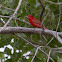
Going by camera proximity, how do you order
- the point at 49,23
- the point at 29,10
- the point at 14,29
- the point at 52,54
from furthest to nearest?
the point at 49,23 < the point at 29,10 < the point at 52,54 < the point at 14,29

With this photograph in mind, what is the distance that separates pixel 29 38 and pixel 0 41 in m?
0.59

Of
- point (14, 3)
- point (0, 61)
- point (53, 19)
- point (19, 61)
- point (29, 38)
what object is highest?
point (14, 3)

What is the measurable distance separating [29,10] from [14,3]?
43 cm

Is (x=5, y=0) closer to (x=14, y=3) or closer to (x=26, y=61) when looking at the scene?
(x=14, y=3)

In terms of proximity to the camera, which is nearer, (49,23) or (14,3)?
(14,3)

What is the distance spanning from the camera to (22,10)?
4203mm

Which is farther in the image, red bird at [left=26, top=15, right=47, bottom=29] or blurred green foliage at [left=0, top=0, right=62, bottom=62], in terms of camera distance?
red bird at [left=26, top=15, right=47, bottom=29]

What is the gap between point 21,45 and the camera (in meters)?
4.42

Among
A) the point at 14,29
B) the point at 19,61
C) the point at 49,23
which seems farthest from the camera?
the point at 49,23

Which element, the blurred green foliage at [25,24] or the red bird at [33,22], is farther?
the red bird at [33,22]

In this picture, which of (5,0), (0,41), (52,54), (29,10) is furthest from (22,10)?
(52,54)

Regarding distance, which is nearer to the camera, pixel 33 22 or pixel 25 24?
pixel 25 24

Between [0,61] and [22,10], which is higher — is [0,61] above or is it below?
below

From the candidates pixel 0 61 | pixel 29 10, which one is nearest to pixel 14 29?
pixel 29 10
